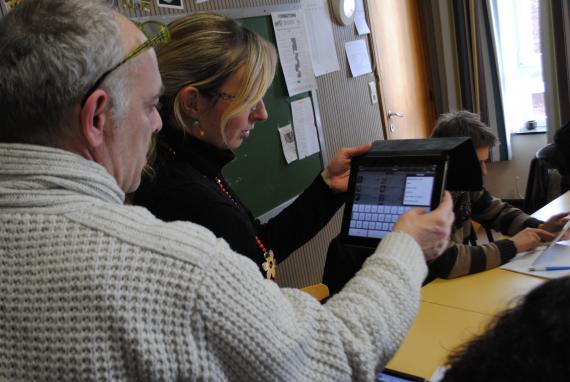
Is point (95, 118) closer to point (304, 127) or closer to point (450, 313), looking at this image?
point (450, 313)

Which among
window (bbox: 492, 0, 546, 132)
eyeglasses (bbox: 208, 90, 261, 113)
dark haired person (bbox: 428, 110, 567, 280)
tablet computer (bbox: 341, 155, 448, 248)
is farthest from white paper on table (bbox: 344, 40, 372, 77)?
eyeglasses (bbox: 208, 90, 261, 113)

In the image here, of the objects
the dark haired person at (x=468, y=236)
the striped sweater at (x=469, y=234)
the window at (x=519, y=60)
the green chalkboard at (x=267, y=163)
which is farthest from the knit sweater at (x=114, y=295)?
the window at (x=519, y=60)

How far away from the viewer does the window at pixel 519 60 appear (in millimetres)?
3857

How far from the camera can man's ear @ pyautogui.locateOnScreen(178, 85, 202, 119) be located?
3.74ft

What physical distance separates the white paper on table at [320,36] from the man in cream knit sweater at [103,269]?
6.79ft

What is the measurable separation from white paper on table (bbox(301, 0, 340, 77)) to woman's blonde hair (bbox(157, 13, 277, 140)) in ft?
5.11

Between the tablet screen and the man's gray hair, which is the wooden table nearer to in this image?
the tablet screen

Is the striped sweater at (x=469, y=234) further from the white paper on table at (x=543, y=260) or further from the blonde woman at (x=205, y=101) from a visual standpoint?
the blonde woman at (x=205, y=101)

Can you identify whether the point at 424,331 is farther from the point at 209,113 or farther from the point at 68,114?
the point at 68,114

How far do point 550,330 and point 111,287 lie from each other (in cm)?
46

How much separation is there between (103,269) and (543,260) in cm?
145

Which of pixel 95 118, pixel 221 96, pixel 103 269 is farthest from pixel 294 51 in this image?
pixel 103 269

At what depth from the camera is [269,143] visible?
235 cm

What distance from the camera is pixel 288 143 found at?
246 cm
